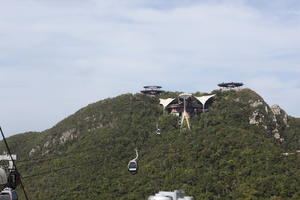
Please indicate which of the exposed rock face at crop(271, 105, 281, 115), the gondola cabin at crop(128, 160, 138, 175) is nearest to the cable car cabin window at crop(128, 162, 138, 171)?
the gondola cabin at crop(128, 160, 138, 175)

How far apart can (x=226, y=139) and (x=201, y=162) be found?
38.1ft

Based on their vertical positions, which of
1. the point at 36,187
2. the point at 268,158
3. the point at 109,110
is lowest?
the point at 36,187

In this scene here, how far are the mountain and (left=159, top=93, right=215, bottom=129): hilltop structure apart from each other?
2.43m

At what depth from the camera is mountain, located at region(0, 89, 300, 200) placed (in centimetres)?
9694

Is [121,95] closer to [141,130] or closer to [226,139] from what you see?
[141,130]

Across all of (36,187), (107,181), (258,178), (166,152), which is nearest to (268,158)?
(258,178)

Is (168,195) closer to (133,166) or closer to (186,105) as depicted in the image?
(133,166)

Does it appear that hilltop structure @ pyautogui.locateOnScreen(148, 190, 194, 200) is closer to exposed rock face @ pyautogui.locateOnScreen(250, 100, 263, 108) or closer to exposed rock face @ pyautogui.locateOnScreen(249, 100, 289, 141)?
exposed rock face @ pyautogui.locateOnScreen(249, 100, 289, 141)

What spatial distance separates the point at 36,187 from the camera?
4412 inches

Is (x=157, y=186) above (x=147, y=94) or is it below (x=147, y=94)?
below

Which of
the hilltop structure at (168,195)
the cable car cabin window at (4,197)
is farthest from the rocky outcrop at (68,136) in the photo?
the cable car cabin window at (4,197)

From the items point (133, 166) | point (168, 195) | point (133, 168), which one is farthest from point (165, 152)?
point (133, 168)

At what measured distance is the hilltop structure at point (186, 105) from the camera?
137125mm

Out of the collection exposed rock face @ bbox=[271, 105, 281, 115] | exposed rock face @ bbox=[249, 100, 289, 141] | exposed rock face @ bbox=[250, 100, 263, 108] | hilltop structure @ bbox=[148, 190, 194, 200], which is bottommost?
hilltop structure @ bbox=[148, 190, 194, 200]
